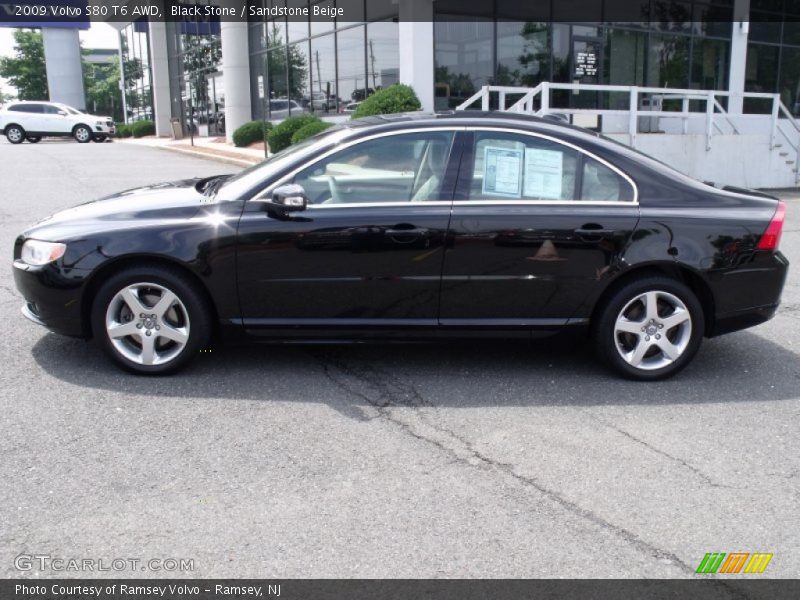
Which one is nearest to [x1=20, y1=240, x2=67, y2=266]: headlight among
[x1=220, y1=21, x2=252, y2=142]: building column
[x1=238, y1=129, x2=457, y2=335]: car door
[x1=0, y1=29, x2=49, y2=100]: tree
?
[x1=238, y1=129, x2=457, y2=335]: car door

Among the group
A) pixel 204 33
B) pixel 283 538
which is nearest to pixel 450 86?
pixel 283 538

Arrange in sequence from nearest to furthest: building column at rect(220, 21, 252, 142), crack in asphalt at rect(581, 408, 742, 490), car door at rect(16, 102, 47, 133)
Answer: crack in asphalt at rect(581, 408, 742, 490)
building column at rect(220, 21, 252, 142)
car door at rect(16, 102, 47, 133)

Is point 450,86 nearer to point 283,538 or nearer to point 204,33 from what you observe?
point 283,538

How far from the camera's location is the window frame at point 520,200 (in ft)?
15.3

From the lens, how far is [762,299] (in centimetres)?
487

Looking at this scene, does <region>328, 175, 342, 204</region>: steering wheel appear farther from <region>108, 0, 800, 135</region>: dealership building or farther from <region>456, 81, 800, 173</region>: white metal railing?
<region>108, 0, 800, 135</region>: dealership building

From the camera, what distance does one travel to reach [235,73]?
27484mm

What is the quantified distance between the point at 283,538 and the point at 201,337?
1952 millimetres

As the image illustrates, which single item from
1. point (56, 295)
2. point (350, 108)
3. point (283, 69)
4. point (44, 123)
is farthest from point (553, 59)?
point (44, 123)

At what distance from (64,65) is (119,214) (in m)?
56.2

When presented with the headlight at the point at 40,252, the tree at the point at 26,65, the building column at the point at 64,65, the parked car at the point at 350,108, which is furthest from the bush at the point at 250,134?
the tree at the point at 26,65

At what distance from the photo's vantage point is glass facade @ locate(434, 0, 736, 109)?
1786cm

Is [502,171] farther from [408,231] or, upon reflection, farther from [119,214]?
[119,214]

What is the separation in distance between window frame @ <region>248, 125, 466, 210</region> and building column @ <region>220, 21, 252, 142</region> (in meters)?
23.6
